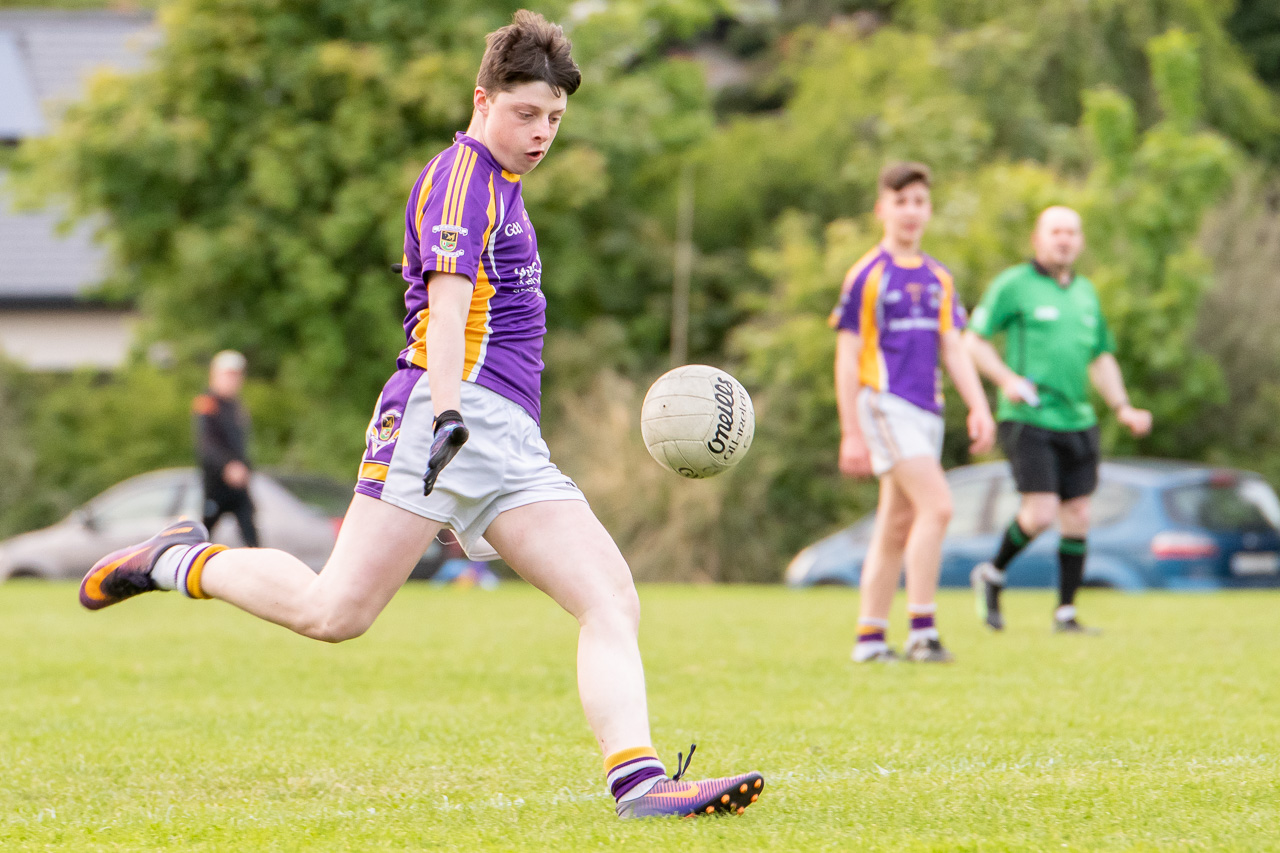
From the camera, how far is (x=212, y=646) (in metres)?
9.68

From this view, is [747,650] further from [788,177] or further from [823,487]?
[788,177]

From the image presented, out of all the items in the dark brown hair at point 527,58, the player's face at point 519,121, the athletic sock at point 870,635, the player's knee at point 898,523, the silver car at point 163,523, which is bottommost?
the silver car at point 163,523

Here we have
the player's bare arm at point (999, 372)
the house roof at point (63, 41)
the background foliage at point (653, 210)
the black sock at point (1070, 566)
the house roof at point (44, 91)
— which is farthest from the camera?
the house roof at point (63, 41)

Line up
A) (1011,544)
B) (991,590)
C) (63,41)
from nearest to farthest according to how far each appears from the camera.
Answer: (1011,544), (991,590), (63,41)

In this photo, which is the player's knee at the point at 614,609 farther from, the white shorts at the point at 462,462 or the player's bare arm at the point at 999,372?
the player's bare arm at the point at 999,372

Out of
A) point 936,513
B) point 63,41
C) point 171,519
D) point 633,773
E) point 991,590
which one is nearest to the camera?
point 633,773

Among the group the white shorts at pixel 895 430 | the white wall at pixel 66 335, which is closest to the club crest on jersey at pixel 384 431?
the white shorts at pixel 895 430

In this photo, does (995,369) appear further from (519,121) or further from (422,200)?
(422,200)

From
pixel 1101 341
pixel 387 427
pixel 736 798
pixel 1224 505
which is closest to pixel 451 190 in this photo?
pixel 387 427

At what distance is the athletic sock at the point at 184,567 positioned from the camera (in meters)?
4.83

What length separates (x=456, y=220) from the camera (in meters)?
4.29

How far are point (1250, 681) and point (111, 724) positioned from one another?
4.80m

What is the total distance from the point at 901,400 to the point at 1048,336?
167 centimetres

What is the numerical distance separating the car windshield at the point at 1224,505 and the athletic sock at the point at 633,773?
1114 centimetres
